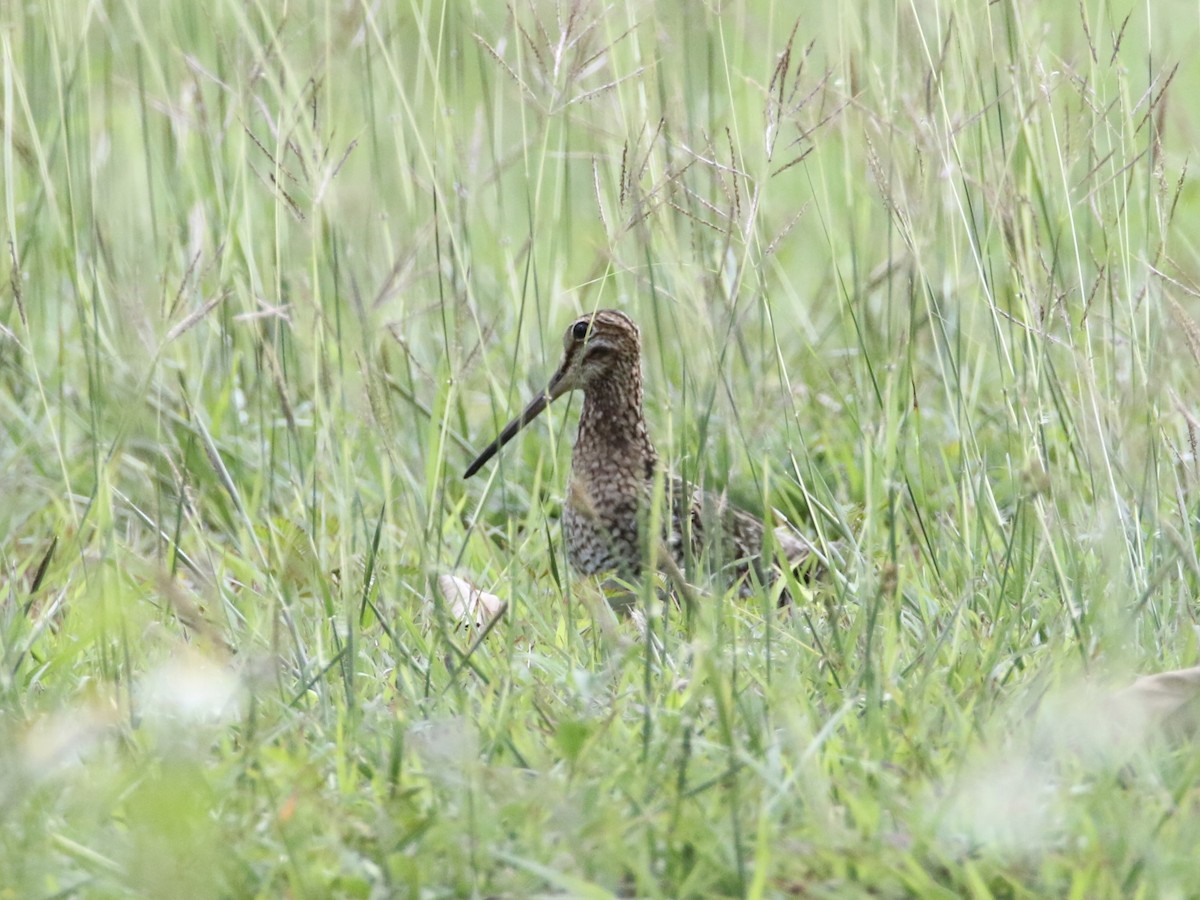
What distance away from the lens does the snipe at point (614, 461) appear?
13.9 ft

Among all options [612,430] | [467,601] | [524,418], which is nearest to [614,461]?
[612,430]

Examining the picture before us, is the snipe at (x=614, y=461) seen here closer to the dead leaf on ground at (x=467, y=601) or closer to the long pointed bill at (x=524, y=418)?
the long pointed bill at (x=524, y=418)

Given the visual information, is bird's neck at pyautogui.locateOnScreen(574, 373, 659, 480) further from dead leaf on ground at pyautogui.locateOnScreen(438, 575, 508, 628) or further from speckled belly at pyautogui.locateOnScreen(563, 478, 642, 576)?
dead leaf on ground at pyautogui.locateOnScreen(438, 575, 508, 628)

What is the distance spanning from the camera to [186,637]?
336cm

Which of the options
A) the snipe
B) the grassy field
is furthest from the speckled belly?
the grassy field

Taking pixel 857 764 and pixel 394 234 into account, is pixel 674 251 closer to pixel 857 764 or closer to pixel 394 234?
pixel 857 764

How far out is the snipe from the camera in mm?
4250

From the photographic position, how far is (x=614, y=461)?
15.1ft

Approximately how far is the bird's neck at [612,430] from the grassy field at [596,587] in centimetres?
15

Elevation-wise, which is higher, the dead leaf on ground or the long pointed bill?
the long pointed bill

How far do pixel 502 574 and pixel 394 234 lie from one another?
1.99 metres

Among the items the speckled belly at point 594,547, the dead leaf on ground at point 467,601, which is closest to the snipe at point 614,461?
the speckled belly at point 594,547

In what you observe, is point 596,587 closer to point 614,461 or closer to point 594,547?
point 594,547

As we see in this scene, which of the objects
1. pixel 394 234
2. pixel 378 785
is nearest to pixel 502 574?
pixel 378 785
